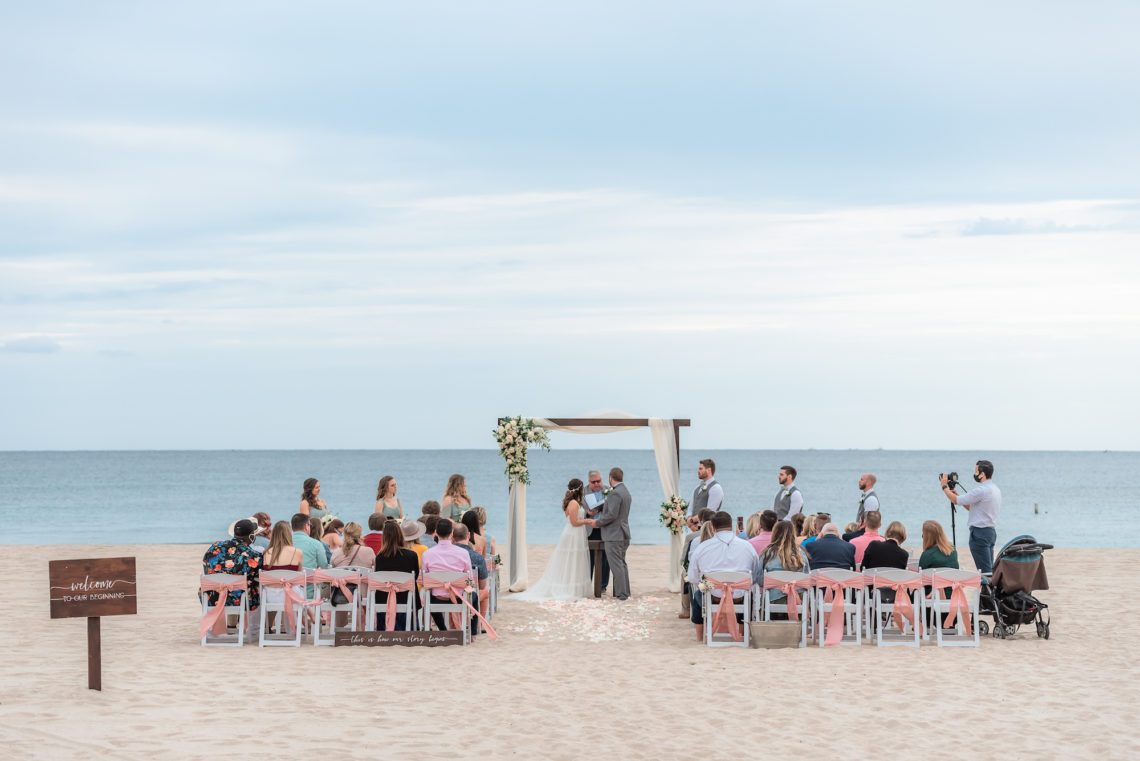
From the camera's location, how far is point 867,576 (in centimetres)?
866

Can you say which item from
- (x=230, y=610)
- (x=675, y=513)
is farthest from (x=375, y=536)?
(x=675, y=513)

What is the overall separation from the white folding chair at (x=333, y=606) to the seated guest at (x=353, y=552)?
0.28 meters

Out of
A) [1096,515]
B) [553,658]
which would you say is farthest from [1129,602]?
[1096,515]

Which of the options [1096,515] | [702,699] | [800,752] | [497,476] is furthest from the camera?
[497,476]

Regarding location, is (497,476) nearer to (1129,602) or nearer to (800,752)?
(1129,602)

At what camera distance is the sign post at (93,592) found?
680 cm

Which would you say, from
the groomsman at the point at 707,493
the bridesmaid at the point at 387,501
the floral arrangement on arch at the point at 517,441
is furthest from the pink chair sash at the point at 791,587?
the floral arrangement on arch at the point at 517,441

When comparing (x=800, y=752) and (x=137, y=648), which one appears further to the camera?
(x=137, y=648)

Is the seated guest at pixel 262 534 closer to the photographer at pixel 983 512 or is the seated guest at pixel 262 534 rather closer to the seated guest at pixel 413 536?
the seated guest at pixel 413 536

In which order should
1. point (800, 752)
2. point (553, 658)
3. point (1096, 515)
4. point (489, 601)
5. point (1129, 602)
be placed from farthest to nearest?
1. point (1096, 515)
2. point (1129, 602)
3. point (489, 601)
4. point (553, 658)
5. point (800, 752)

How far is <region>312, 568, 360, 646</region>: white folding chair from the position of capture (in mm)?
8789

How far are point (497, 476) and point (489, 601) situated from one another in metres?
67.7

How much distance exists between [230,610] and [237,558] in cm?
45

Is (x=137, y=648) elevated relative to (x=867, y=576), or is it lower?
lower
